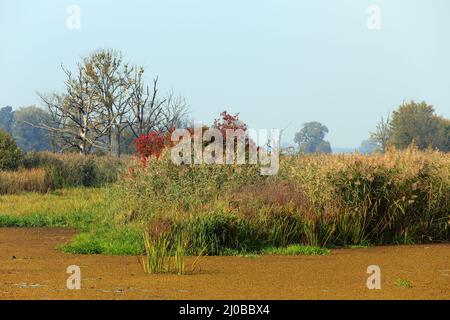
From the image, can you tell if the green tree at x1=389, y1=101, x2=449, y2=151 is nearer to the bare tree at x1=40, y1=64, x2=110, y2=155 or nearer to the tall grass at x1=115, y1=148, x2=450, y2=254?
the bare tree at x1=40, y1=64, x2=110, y2=155

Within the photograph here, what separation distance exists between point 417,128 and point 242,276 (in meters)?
59.5

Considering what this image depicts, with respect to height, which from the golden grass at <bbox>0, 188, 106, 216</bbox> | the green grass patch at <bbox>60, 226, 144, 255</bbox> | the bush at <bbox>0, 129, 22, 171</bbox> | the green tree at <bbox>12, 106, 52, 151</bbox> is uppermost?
the green tree at <bbox>12, 106, 52, 151</bbox>

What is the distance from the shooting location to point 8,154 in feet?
102

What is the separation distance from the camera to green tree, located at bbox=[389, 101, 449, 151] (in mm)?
68375

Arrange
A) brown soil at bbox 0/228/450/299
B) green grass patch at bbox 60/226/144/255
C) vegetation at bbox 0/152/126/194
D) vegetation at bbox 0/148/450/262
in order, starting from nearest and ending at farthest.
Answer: brown soil at bbox 0/228/450/299 → green grass patch at bbox 60/226/144/255 → vegetation at bbox 0/148/450/262 → vegetation at bbox 0/152/126/194

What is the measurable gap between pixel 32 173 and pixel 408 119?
4618 cm

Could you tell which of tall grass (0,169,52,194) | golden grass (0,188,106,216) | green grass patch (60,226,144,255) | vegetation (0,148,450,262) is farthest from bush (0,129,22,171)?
green grass patch (60,226,144,255)

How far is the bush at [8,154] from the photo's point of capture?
101ft

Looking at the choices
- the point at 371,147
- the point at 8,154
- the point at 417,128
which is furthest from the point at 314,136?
the point at 8,154

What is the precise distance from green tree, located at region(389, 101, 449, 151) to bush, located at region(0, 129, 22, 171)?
42.8 metres

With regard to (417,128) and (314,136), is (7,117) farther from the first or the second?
(417,128)

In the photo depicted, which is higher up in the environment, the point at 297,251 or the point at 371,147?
the point at 371,147
